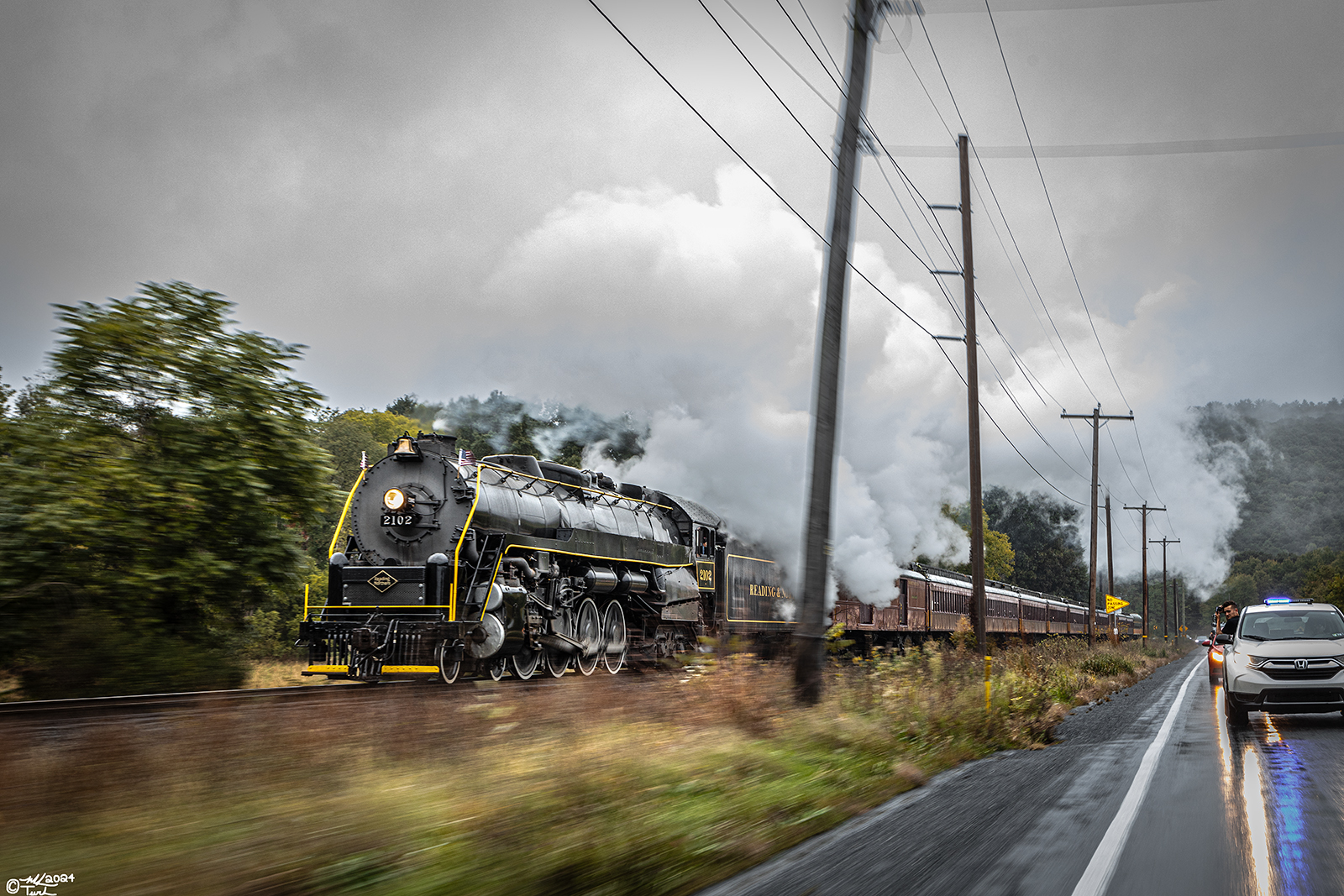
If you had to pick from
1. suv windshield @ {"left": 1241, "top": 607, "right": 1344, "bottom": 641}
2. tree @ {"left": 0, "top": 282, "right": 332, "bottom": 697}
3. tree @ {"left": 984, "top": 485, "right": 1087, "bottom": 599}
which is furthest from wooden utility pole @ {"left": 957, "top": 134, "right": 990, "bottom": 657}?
tree @ {"left": 984, "top": 485, "right": 1087, "bottom": 599}

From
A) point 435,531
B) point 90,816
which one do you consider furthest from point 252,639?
point 90,816

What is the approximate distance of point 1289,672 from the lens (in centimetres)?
1172

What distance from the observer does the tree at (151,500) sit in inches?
392

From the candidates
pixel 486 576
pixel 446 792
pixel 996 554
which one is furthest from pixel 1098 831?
pixel 996 554

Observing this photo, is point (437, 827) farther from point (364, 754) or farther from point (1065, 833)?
point (1065, 833)

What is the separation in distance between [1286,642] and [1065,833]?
26.7ft

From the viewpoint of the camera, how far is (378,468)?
15.2m

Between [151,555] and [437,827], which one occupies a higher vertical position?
[151,555]

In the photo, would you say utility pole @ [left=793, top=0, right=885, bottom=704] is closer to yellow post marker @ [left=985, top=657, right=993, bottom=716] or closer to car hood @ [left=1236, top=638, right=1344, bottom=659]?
yellow post marker @ [left=985, top=657, right=993, bottom=716]

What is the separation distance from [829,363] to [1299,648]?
733 cm

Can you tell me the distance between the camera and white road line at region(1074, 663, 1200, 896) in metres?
4.88

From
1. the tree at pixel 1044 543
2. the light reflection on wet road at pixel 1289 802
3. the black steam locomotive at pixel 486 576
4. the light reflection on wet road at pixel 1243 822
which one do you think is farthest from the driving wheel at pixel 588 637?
the tree at pixel 1044 543

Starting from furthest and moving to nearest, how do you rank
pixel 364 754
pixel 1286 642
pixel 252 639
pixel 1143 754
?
pixel 252 639 < pixel 1286 642 < pixel 1143 754 < pixel 364 754

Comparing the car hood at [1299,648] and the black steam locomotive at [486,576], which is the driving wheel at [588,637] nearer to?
the black steam locomotive at [486,576]
